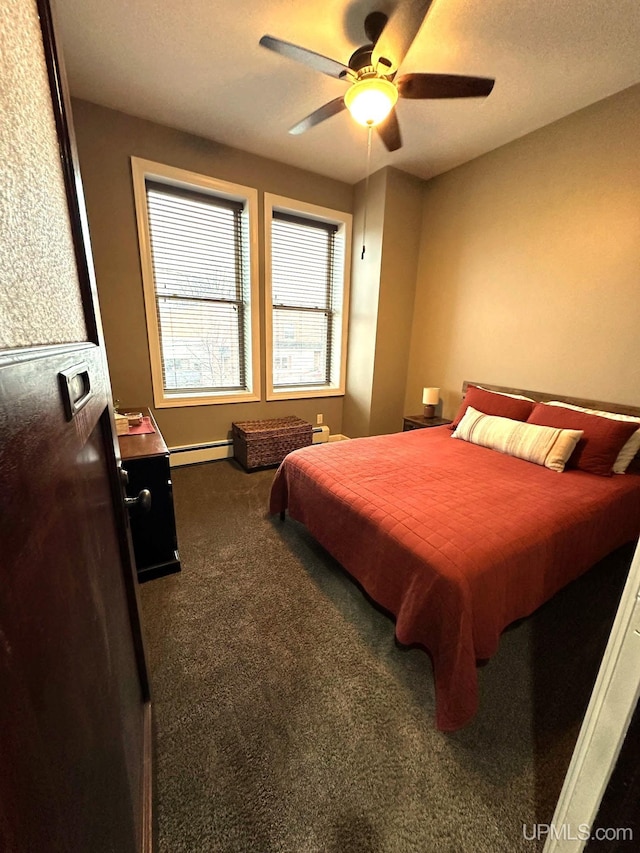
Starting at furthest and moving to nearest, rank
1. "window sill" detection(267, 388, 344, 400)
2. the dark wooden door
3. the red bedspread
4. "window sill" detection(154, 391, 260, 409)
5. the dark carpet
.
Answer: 1. "window sill" detection(267, 388, 344, 400)
2. "window sill" detection(154, 391, 260, 409)
3. the red bedspread
4. the dark carpet
5. the dark wooden door

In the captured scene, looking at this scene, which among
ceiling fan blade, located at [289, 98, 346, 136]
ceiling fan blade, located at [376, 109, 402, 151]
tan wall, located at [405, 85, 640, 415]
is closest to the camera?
ceiling fan blade, located at [289, 98, 346, 136]

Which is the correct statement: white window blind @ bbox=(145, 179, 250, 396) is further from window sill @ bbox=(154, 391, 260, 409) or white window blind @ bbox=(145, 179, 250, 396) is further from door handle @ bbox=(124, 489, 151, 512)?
door handle @ bbox=(124, 489, 151, 512)

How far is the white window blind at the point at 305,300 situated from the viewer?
11.8 ft

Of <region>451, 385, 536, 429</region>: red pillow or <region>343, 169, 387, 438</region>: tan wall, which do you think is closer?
<region>451, 385, 536, 429</region>: red pillow

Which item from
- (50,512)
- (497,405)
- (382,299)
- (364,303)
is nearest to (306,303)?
(364,303)

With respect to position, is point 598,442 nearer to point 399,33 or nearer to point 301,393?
point 399,33

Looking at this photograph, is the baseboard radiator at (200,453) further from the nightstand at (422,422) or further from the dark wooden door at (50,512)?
the dark wooden door at (50,512)

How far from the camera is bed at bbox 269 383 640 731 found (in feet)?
3.93

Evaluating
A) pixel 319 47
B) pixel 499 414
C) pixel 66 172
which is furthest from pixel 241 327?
pixel 66 172

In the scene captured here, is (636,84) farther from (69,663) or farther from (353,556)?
(69,663)

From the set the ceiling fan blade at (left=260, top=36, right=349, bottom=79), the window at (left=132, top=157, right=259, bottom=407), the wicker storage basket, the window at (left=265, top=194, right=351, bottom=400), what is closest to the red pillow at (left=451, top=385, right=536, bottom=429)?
the wicker storage basket

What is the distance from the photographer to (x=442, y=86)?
69.6 inches

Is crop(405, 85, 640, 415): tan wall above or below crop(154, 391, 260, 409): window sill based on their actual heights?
above

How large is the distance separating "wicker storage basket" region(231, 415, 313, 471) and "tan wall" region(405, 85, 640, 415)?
1.64 meters
